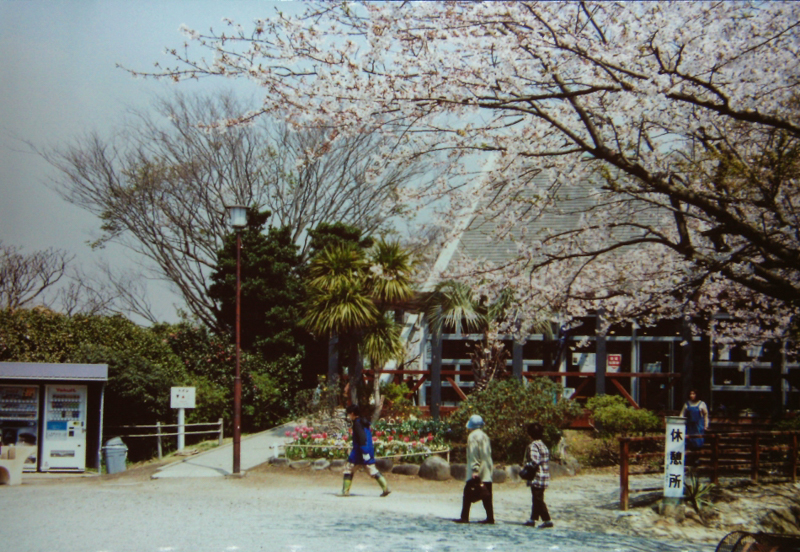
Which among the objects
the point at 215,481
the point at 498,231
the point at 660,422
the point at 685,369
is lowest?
the point at 215,481

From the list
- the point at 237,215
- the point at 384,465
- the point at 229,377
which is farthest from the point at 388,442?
the point at 229,377

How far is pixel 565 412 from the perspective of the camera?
13.9m

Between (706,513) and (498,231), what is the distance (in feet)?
15.0

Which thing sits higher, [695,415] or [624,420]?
[695,415]

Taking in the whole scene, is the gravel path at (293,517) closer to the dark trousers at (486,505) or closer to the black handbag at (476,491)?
the dark trousers at (486,505)

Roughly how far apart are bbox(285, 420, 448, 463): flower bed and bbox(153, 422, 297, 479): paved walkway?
55cm

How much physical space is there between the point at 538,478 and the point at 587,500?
2599 mm

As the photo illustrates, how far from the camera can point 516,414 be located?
1361 cm

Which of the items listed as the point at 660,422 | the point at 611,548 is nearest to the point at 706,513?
the point at 611,548

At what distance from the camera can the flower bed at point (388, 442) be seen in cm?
1407

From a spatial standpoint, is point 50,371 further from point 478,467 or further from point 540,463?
point 540,463

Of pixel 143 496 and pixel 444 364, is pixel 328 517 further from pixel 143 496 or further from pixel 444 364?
pixel 444 364

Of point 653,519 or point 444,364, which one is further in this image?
point 444,364

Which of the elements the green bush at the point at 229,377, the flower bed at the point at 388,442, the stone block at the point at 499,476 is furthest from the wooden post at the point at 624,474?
the green bush at the point at 229,377
